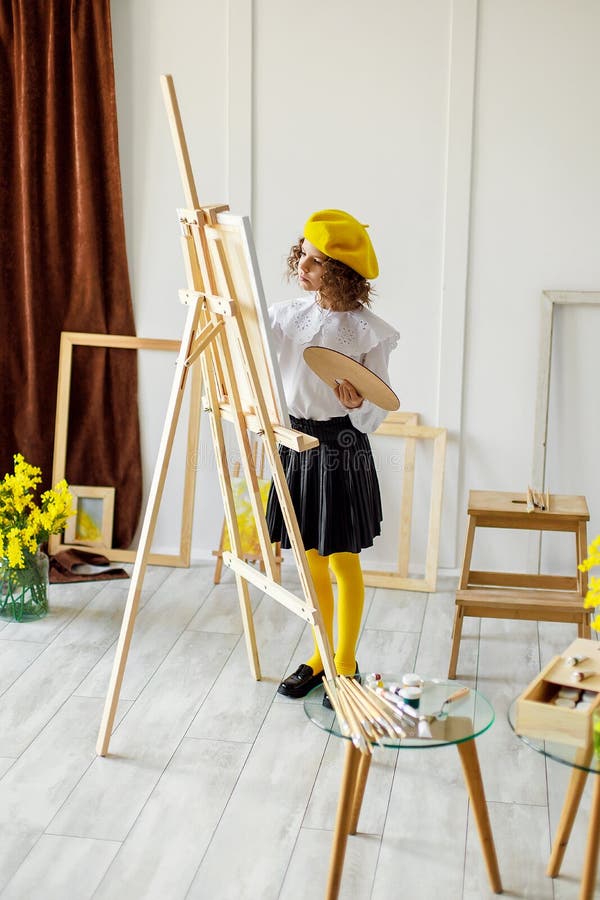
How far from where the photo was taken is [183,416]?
447 centimetres

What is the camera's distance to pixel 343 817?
232 cm

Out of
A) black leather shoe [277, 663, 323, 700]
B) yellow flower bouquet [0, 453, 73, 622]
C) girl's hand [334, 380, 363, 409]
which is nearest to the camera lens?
girl's hand [334, 380, 363, 409]

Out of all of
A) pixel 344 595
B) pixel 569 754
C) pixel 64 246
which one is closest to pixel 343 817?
pixel 569 754

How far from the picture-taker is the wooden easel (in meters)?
2.71

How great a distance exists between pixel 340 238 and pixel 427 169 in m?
1.29

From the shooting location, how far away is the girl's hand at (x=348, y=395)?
293cm

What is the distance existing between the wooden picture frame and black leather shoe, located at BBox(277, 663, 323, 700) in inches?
45.7

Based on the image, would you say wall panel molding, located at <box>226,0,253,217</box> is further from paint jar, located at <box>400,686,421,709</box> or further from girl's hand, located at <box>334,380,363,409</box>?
paint jar, located at <box>400,686,421,709</box>

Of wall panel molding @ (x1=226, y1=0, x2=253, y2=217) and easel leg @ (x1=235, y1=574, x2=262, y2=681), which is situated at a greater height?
wall panel molding @ (x1=226, y1=0, x2=253, y2=217)

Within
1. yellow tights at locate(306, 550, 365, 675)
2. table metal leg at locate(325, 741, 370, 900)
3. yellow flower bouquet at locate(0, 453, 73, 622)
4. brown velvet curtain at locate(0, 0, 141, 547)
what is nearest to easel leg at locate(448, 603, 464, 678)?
yellow tights at locate(306, 550, 365, 675)

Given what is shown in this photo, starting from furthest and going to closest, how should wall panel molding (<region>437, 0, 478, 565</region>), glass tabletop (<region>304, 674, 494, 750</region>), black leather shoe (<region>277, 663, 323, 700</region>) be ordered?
wall panel molding (<region>437, 0, 478, 565</region>) → black leather shoe (<region>277, 663, 323, 700</region>) → glass tabletop (<region>304, 674, 494, 750</region>)

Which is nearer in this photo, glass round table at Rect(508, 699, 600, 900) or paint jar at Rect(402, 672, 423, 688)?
glass round table at Rect(508, 699, 600, 900)

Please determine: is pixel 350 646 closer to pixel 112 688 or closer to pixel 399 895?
pixel 112 688

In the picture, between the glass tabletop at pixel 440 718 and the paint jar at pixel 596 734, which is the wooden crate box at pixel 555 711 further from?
the glass tabletop at pixel 440 718
